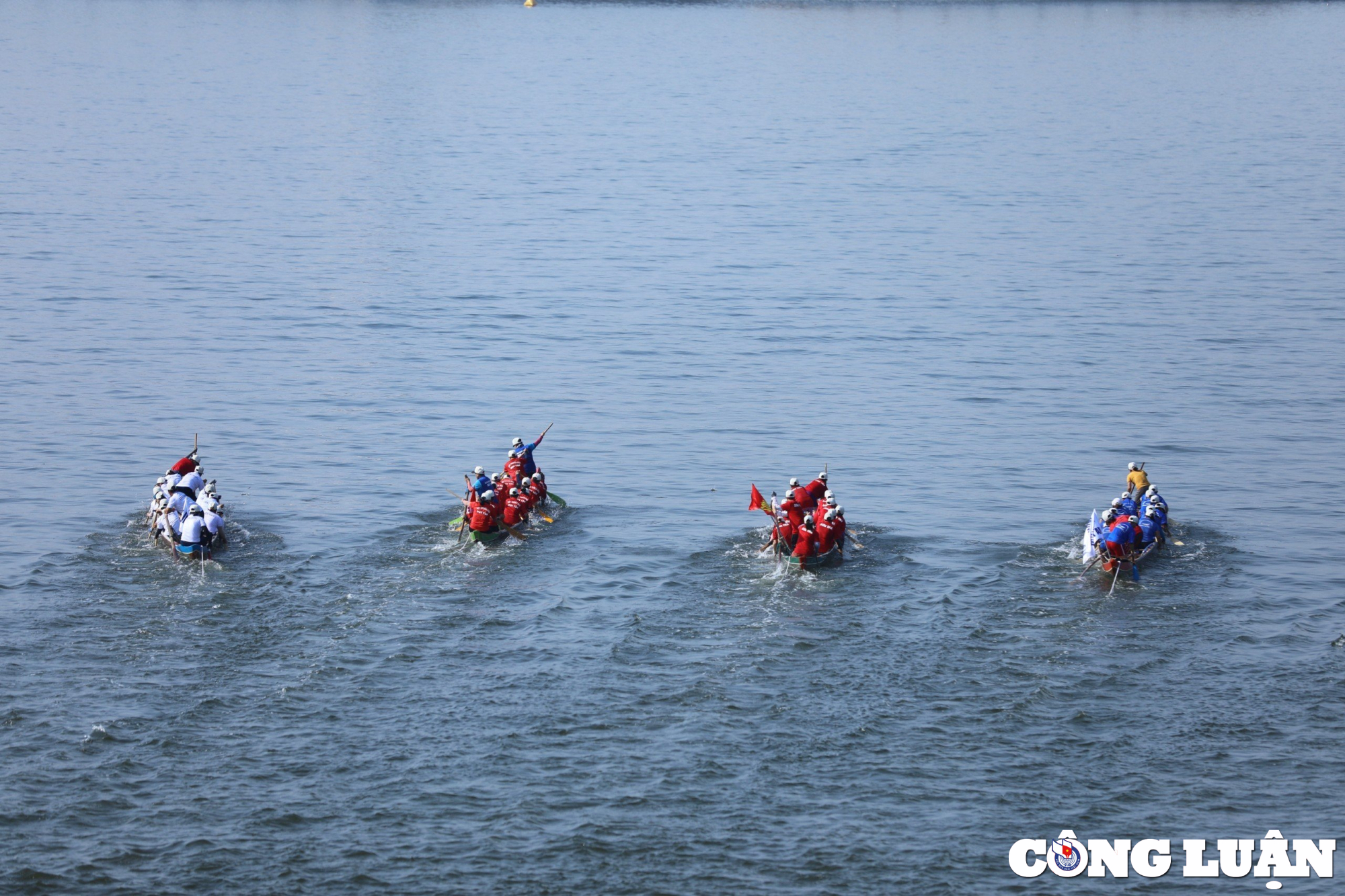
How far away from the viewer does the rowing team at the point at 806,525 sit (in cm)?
3469

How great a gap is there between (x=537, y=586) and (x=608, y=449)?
43.5 ft

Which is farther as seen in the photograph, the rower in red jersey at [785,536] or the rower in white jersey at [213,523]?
the rower in red jersey at [785,536]

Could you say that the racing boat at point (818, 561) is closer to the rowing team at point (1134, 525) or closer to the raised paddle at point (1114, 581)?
the rowing team at point (1134, 525)

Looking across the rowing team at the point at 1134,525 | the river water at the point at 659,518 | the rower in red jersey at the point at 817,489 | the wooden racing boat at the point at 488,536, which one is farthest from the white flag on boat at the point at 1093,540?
the wooden racing boat at the point at 488,536

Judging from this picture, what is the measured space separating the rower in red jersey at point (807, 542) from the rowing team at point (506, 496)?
702 cm

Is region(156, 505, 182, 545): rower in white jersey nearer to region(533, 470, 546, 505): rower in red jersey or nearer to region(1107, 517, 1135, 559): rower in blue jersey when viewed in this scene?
region(533, 470, 546, 505): rower in red jersey

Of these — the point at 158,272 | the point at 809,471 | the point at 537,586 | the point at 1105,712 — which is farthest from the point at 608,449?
the point at 158,272

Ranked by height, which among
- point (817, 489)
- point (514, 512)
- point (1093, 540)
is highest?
point (817, 489)

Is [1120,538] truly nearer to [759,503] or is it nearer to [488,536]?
[759,503]

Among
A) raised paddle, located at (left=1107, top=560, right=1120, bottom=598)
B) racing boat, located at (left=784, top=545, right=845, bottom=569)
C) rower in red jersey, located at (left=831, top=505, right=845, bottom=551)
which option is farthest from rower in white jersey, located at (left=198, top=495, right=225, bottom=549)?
raised paddle, located at (left=1107, top=560, right=1120, bottom=598)

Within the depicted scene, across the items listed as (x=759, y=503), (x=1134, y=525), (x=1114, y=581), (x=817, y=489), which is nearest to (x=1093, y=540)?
(x=1134, y=525)

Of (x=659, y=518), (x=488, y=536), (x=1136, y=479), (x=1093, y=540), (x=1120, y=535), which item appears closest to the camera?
(x=1120, y=535)

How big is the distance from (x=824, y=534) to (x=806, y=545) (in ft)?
2.23

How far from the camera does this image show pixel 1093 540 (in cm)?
3547
